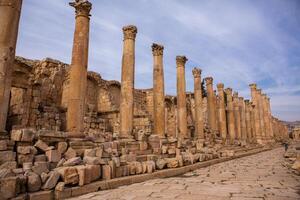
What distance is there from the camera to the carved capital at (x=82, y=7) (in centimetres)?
1074

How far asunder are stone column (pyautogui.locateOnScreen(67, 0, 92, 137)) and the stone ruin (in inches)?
1.6

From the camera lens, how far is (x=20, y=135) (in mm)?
6871

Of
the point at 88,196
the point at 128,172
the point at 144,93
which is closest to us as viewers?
the point at 88,196

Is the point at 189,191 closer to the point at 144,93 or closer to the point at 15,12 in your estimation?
the point at 15,12

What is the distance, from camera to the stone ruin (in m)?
5.96

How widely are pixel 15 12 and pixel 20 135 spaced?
13.0ft

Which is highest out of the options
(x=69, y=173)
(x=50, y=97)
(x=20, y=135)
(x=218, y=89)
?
(x=218, y=89)

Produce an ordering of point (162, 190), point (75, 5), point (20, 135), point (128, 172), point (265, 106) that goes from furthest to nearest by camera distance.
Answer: point (265, 106)
point (75, 5)
point (128, 172)
point (20, 135)
point (162, 190)

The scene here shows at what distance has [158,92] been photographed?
15.6 meters

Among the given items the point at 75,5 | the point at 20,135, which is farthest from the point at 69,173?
the point at 75,5

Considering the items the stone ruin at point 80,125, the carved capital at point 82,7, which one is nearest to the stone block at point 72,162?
the stone ruin at point 80,125

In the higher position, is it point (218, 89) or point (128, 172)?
point (218, 89)

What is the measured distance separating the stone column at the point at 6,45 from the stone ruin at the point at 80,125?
26 millimetres

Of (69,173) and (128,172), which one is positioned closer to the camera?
(69,173)
